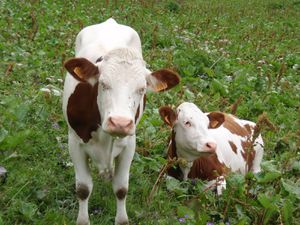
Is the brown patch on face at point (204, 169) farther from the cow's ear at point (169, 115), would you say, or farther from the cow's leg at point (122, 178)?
the cow's leg at point (122, 178)

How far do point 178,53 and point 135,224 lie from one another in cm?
567

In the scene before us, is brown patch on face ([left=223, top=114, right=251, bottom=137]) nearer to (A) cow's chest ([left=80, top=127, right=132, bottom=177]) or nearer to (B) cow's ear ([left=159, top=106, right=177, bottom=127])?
(B) cow's ear ([left=159, top=106, right=177, bottom=127])

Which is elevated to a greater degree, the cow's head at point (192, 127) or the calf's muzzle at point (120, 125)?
the calf's muzzle at point (120, 125)

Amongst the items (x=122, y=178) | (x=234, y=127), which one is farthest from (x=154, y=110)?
(x=122, y=178)

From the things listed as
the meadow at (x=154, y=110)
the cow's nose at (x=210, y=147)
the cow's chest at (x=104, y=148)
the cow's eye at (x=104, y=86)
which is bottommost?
the meadow at (x=154, y=110)

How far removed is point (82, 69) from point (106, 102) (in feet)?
1.15

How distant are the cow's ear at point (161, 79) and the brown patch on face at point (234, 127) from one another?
8.75ft

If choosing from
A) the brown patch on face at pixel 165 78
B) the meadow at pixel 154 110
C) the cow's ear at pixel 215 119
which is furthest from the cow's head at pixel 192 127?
the brown patch on face at pixel 165 78

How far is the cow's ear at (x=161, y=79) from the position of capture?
13.0ft

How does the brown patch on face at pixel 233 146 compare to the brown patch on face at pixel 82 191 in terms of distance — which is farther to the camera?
the brown patch on face at pixel 233 146

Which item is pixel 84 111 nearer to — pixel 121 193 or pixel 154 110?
pixel 121 193

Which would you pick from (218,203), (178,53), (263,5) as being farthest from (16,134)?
(263,5)

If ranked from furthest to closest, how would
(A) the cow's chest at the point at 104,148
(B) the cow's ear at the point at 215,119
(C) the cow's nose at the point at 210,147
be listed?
(B) the cow's ear at the point at 215,119 → (C) the cow's nose at the point at 210,147 → (A) the cow's chest at the point at 104,148

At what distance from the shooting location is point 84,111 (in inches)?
162
